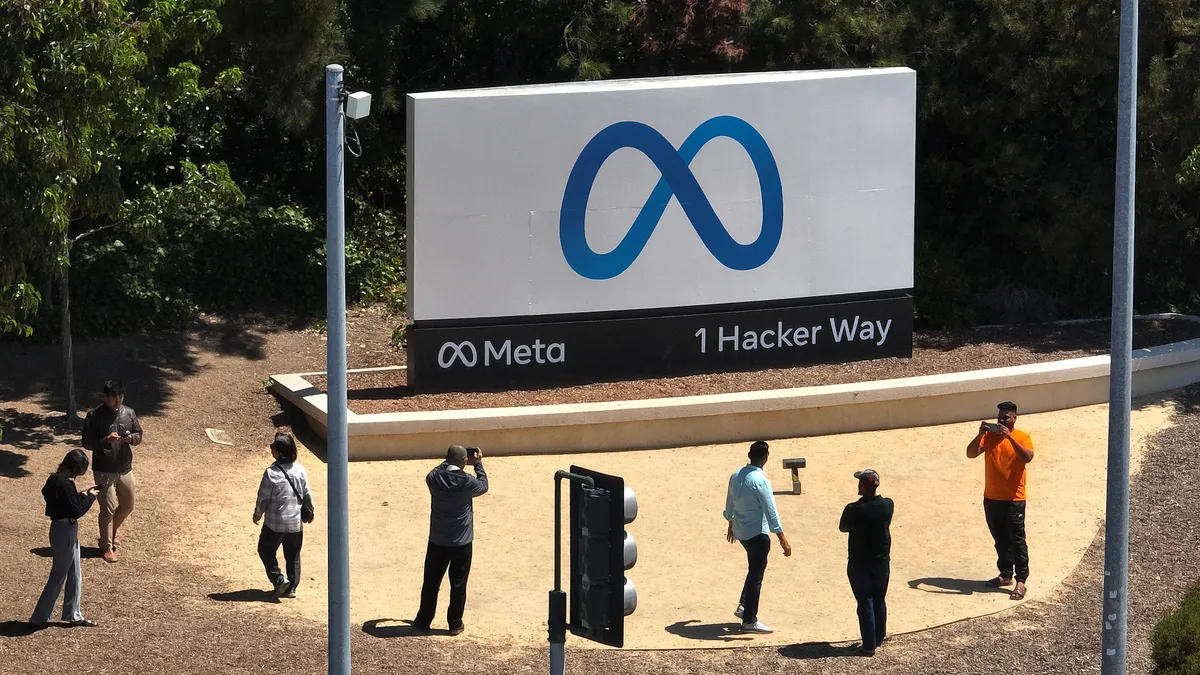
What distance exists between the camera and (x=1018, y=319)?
2127 centimetres

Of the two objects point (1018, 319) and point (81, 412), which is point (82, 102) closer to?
point (81, 412)

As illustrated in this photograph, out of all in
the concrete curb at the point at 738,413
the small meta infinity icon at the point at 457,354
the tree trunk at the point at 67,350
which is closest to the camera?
the concrete curb at the point at 738,413

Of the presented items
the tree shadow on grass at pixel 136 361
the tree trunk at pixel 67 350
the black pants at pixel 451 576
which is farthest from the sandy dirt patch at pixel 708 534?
the tree shadow on grass at pixel 136 361

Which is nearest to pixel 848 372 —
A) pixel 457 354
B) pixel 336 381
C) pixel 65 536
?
pixel 457 354

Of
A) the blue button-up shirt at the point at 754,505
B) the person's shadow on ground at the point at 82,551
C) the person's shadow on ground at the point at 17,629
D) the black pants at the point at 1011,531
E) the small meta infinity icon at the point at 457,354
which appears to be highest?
the small meta infinity icon at the point at 457,354

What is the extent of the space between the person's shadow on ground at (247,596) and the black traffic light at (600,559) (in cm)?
451

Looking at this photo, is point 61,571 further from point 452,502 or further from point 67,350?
point 67,350

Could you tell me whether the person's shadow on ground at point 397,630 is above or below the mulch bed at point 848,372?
below

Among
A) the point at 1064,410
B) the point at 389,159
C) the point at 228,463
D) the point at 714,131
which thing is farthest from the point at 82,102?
the point at 1064,410

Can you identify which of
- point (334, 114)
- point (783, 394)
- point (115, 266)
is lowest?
point (783, 394)

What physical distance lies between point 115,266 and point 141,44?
4.97 m

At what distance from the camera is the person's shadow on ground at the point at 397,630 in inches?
460

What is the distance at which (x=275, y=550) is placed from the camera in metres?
12.2

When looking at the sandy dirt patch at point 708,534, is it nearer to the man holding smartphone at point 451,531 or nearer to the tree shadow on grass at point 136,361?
the man holding smartphone at point 451,531
